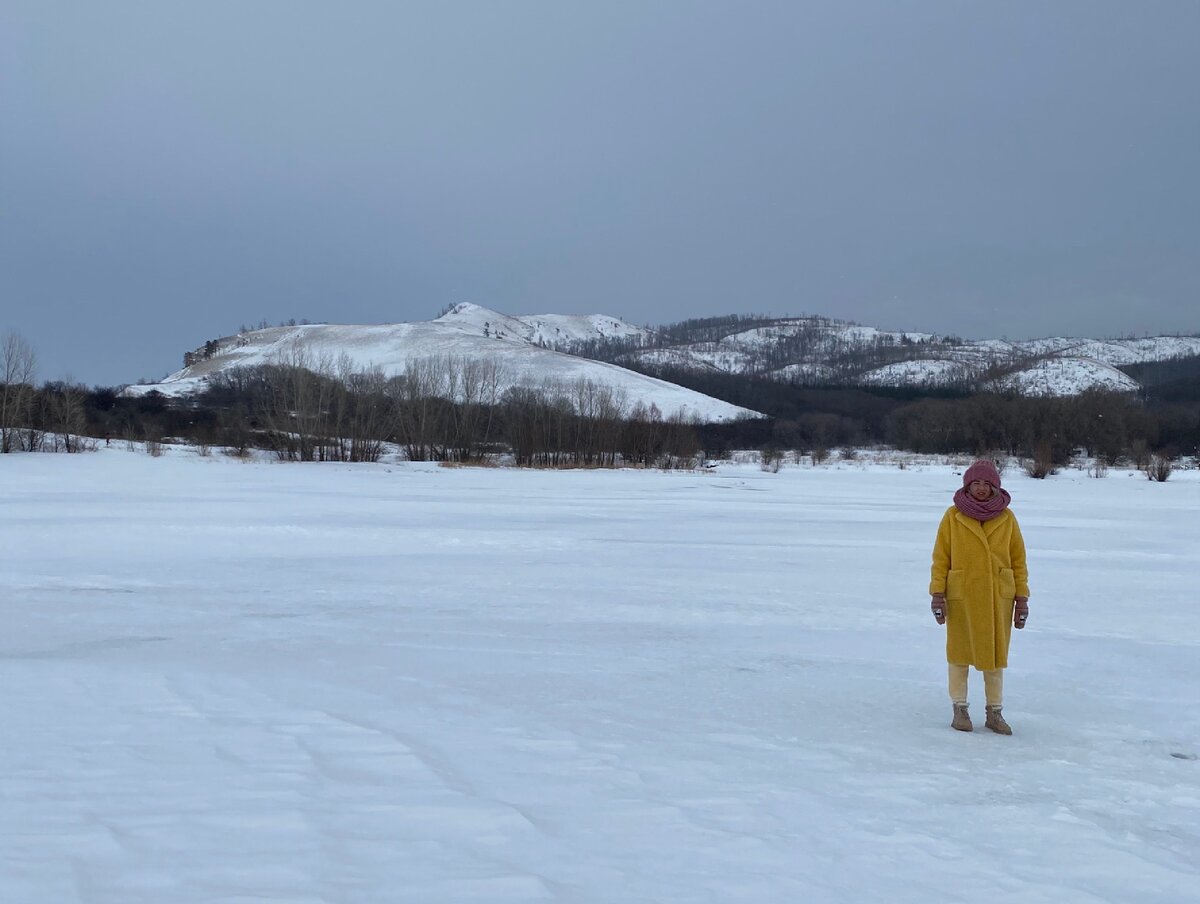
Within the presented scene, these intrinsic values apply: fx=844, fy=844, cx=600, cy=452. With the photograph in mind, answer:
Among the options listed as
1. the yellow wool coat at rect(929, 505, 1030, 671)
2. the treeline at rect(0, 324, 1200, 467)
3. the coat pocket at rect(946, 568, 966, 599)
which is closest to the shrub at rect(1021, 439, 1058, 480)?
the treeline at rect(0, 324, 1200, 467)

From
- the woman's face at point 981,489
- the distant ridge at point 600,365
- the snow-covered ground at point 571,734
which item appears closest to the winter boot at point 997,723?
the snow-covered ground at point 571,734

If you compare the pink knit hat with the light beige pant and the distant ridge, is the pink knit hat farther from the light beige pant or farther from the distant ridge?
the distant ridge

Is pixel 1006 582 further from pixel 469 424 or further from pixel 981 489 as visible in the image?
pixel 469 424

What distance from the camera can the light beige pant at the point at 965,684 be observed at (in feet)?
17.2

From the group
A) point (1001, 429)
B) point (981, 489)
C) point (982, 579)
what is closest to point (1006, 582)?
point (982, 579)

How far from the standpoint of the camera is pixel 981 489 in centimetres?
509

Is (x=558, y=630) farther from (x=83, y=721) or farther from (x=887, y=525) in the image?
(x=887, y=525)

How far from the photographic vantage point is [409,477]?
122 feet

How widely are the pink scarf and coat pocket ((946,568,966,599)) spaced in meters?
0.35

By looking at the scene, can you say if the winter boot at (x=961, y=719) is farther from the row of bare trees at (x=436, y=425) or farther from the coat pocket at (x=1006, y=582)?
the row of bare trees at (x=436, y=425)

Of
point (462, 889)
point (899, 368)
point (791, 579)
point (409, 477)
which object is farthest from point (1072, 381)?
point (462, 889)

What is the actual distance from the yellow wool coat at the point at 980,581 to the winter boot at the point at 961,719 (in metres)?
0.31

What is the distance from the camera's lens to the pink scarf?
199 inches

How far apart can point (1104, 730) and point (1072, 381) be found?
503ft
